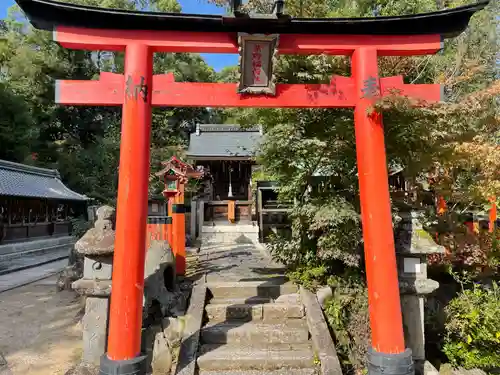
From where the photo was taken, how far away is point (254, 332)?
4.79 m

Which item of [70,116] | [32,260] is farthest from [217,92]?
[70,116]

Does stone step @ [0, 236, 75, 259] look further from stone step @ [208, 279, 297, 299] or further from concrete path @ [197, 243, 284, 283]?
stone step @ [208, 279, 297, 299]

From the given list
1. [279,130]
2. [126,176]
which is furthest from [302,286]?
[126,176]

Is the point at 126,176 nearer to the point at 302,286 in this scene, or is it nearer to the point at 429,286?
the point at 302,286

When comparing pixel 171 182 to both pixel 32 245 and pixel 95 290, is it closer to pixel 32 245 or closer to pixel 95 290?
pixel 95 290

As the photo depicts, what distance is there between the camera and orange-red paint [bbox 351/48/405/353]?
4070mm

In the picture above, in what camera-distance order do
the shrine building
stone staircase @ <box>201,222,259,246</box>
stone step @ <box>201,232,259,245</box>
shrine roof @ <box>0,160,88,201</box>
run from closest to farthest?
stone step @ <box>201,232,259,245</box>, stone staircase @ <box>201,222,259,246</box>, the shrine building, shrine roof @ <box>0,160,88,201</box>

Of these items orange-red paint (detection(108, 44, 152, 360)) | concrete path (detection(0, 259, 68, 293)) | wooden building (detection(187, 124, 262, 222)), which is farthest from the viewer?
wooden building (detection(187, 124, 262, 222))

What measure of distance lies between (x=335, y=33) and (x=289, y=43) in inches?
25.2

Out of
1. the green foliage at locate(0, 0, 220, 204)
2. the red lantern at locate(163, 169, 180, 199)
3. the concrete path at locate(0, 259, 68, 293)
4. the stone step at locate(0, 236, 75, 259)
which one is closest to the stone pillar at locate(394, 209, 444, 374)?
the red lantern at locate(163, 169, 180, 199)

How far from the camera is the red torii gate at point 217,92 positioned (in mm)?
3969

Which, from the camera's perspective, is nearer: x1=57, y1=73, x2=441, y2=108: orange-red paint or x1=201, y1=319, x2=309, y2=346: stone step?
x1=57, y1=73, x2=441, y2=108: orange-red paint

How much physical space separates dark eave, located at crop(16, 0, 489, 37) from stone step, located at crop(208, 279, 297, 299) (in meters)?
4.10

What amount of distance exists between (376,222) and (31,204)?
19.7 m
